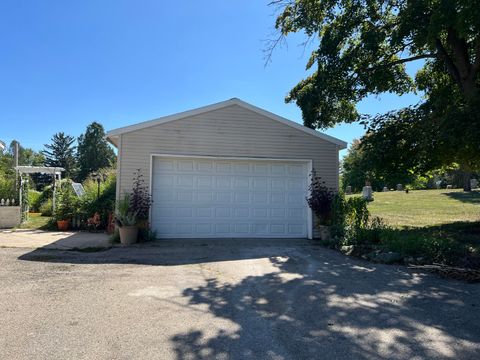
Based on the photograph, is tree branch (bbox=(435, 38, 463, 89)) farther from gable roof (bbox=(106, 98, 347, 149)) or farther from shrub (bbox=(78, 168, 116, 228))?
shrub (bbox=(78, 168, 116, 228))

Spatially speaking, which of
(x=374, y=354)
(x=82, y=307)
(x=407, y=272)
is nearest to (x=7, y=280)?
(x=82, y=307)

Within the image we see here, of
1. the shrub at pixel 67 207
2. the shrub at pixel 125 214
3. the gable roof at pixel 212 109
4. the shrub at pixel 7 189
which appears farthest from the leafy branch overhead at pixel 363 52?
the shrub at pixel 7 189

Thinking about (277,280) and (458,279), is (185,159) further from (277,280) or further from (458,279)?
(458,279)

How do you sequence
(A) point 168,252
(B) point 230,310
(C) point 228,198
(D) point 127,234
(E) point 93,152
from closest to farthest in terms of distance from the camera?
1. (B) point 230,310
2. (A) point 168,252
3. (D) point 127,234
4. (C) point 228,198
5. (E) point 93,152

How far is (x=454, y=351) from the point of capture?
3043 mm

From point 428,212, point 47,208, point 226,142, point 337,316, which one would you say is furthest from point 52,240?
point 428,212

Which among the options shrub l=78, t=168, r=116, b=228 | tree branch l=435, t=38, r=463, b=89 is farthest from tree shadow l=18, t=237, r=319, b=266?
tree branch l=435, t=38, r=463, b=89

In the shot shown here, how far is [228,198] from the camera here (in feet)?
32.0

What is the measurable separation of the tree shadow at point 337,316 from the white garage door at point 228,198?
3.91 metres

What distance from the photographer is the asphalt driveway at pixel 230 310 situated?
3.09m

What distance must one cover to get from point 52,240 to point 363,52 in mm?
10560

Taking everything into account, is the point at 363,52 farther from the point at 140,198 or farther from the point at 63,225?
the point at 63,225

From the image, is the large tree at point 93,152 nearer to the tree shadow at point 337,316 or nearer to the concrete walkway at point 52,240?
the concrete walkway at point 52,240

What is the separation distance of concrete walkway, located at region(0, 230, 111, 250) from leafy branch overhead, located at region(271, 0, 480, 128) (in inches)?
321
